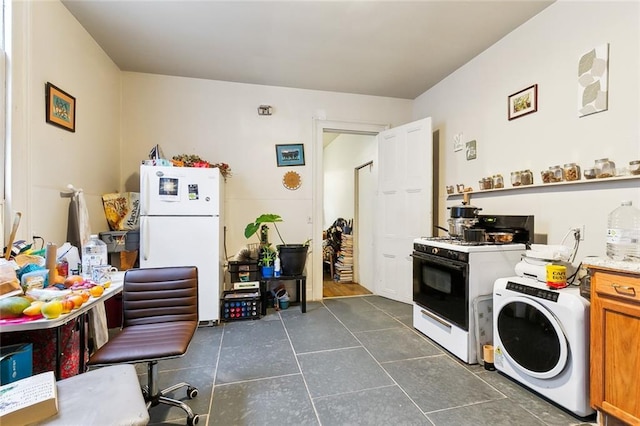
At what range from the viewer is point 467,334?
2160 mm

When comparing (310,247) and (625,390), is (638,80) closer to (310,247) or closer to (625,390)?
(625,390)

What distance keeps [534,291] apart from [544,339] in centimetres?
28

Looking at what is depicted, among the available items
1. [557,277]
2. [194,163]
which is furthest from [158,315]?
[557,277]

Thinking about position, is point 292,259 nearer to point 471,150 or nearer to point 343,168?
point 471,150

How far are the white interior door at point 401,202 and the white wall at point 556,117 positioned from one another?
425mm

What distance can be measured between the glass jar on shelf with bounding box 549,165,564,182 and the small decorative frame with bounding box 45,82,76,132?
3801 millimetres

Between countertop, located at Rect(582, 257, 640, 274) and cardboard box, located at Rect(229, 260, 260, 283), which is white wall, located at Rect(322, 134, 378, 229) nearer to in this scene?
cardboard box, located at Rect(229, 260, 260, 283)

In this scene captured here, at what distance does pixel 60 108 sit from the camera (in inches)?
85.9

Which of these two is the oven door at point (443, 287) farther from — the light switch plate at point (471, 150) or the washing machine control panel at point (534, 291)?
the light switch plate at point (471, 150)

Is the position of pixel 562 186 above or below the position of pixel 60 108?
below

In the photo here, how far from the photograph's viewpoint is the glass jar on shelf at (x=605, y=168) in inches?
72.2

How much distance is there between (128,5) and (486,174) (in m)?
3.51

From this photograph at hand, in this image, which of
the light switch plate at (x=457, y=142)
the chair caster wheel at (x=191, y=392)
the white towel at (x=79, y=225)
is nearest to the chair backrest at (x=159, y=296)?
the chair caster wheel at (x=191, y=392)

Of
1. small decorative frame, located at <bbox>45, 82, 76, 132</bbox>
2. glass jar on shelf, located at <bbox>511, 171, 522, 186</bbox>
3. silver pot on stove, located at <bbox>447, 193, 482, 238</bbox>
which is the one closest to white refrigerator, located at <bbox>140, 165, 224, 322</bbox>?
small decorative frame, located at <bbox>45, 82, 76, 132</bbox>
